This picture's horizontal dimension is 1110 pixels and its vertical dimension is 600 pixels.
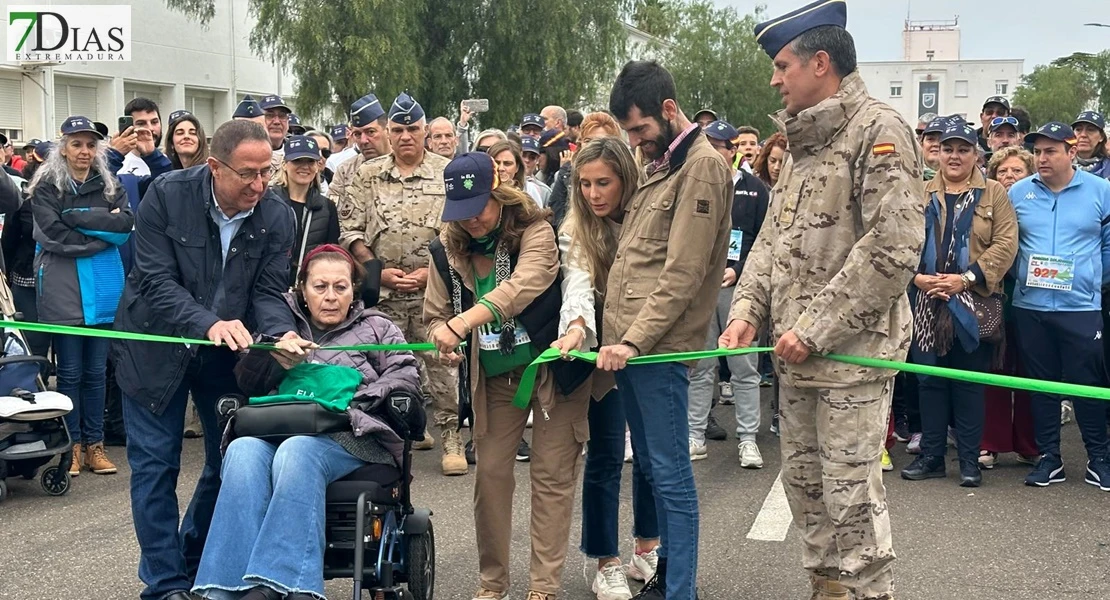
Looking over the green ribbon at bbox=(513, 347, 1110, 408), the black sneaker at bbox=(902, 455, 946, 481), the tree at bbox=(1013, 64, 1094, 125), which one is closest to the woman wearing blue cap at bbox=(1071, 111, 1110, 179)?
the black sneaker at bbox=(902, 455, 946, 481)

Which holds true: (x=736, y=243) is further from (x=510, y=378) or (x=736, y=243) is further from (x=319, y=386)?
(x=319, y=386)

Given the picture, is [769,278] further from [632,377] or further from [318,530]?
[318,530]

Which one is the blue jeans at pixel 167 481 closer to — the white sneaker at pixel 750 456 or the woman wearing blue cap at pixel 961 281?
the white sneaker at pixel 750 456

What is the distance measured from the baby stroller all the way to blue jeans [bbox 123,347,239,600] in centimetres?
234

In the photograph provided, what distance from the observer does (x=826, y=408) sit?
4.26 meters

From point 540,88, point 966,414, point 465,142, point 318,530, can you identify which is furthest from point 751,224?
point 540,88

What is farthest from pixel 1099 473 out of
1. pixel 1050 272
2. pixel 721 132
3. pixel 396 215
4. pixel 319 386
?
pixel 319 386

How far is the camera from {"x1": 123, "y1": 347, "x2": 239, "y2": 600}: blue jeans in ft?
15.9

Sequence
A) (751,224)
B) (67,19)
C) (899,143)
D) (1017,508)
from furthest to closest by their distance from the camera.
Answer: (67,19) → (751,224) → (1017,508) → (899,143)

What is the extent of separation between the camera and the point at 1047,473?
7398 millimetres

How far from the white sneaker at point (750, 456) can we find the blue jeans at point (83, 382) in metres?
4.14

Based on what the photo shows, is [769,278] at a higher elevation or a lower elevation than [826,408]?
higher

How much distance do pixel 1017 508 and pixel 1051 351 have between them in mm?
1264

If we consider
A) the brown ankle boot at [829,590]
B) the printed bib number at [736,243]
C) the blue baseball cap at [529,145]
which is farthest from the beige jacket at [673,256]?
the blue baseball cap at [529,145]
